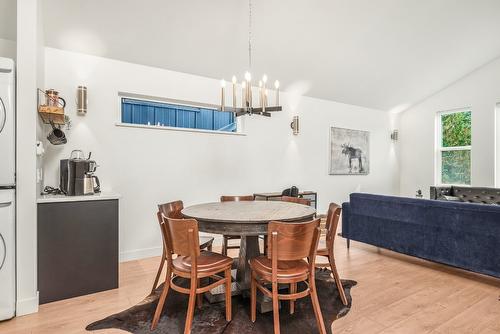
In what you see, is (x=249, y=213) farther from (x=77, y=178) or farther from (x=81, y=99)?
(x=81, y=99)

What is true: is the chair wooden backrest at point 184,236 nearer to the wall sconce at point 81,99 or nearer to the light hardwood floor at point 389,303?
the light hardwood floor at point 389,303

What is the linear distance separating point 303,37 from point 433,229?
9.62 feet

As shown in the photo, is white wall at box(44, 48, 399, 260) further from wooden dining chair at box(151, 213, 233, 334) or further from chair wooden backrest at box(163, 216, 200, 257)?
chair wooden backrest at box(163, 216, 200, 257)

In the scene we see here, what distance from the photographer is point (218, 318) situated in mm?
2244

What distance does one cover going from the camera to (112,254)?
2746 mm

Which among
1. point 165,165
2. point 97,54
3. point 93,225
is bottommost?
point 93,225

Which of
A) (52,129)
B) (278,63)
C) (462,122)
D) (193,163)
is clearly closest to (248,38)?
(278,63)

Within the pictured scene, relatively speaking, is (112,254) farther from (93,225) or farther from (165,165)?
(165,165)

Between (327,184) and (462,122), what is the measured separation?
3.21m

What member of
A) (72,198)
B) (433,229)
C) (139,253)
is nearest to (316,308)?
(433,229)

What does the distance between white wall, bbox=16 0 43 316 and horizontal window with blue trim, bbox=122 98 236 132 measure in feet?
4.87

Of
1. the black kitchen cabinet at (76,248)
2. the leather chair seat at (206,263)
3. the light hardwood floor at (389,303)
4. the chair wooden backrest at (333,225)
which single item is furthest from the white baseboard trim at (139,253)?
the chair wooden backrest at (333,225)

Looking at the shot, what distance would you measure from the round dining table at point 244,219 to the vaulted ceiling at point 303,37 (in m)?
2.17

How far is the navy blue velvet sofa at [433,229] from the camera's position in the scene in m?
2.78
